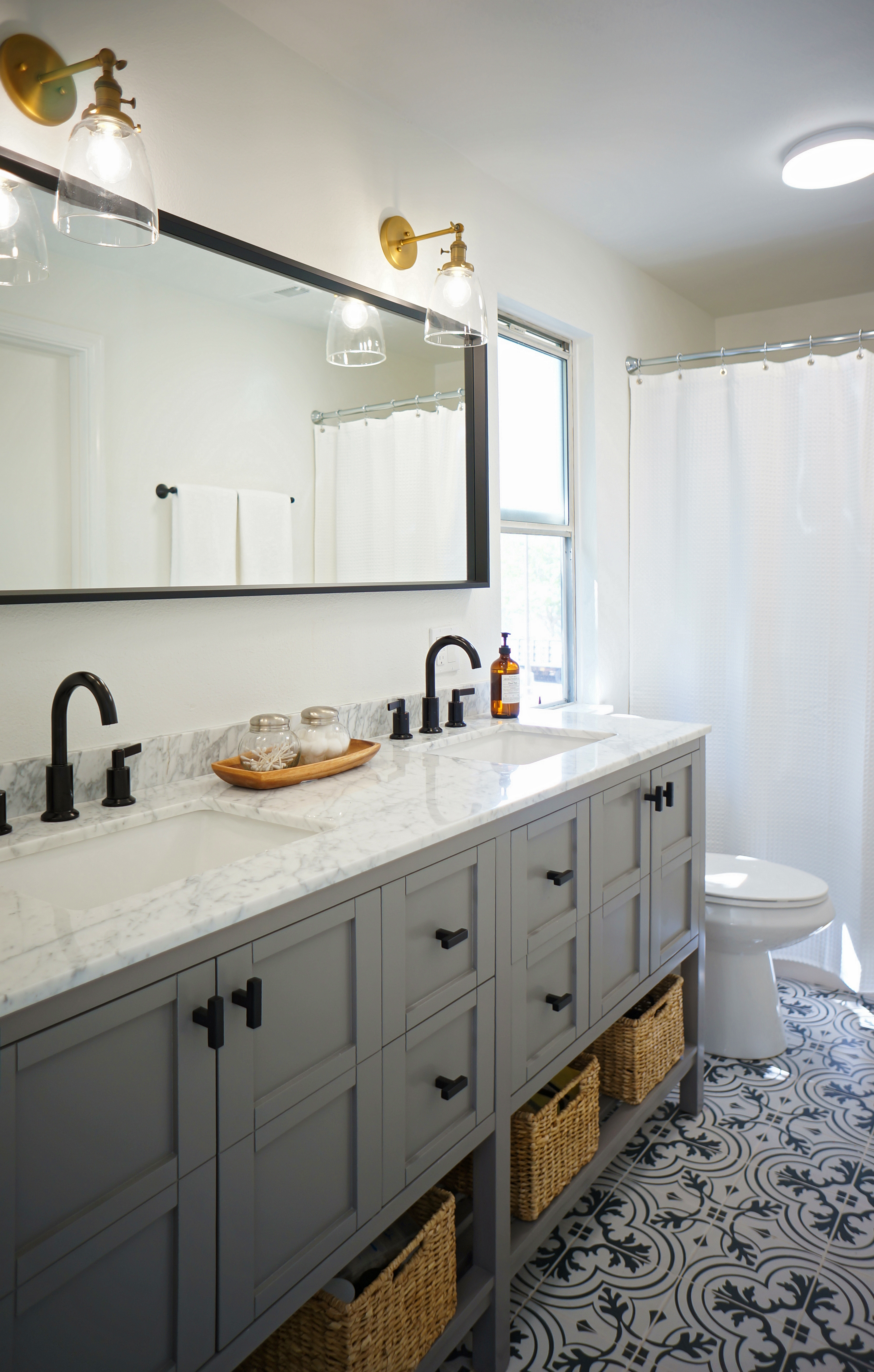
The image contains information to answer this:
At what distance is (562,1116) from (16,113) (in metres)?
1.91

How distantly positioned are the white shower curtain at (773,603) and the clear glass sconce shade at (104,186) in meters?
2.21

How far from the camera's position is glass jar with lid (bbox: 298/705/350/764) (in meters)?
1.64

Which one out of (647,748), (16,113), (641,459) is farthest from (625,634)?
(16,113)

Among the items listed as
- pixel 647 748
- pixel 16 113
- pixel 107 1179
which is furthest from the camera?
pixel 647 748

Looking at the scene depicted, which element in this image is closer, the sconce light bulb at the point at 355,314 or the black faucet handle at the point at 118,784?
the black faucet handle at the point at 118,784

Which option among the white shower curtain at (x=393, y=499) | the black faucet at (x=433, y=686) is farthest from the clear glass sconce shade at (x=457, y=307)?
the black faucet at (x=433, y=686)

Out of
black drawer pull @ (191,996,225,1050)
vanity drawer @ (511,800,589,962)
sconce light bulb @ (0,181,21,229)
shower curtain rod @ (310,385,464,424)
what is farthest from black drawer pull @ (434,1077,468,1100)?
sconce light bulb @ (0,181,21,229)

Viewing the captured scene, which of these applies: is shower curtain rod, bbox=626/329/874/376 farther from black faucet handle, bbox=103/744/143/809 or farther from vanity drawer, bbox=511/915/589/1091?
black faucet handle, bbox=103/744/143/809

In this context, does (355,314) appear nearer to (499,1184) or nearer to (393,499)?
(393,499)

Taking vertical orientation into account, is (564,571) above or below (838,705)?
above

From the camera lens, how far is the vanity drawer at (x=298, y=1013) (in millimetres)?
959

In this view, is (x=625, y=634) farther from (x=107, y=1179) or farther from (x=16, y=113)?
(x=107, y=1179)

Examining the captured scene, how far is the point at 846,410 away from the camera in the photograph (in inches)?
111

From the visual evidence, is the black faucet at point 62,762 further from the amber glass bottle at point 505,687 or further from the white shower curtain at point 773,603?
the white shower curtain at point 773,603
